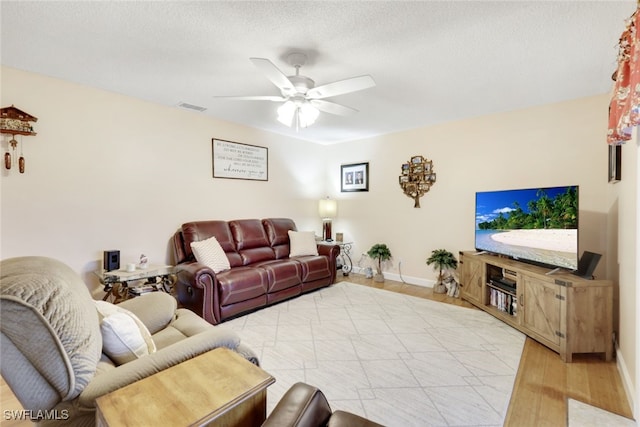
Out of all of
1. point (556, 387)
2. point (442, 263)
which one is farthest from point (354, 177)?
point (556, 387)

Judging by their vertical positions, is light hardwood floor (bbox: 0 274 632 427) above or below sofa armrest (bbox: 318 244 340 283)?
below

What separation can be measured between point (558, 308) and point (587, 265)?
0.51 metres

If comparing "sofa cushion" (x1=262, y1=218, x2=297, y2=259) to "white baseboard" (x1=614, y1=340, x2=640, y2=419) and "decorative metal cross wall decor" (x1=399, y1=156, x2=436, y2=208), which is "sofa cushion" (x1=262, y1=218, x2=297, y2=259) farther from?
"white baseboard" (x1=614, y1=340, x2=640, y2=419)

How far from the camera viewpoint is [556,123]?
10.8 ft

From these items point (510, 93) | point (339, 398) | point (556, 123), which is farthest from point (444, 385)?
point (556, 123)

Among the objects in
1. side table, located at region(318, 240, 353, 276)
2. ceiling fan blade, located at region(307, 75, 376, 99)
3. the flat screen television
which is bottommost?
side table, located at region(318, 240, 353, 276)

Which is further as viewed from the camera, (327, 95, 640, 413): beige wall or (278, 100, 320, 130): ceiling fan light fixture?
(278, 100, 320, 130): ceiling fan light fixture

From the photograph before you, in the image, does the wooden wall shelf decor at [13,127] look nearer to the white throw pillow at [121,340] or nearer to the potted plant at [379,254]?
the white throw pillow at [121,340]

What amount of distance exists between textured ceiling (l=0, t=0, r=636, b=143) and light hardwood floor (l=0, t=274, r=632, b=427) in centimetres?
245

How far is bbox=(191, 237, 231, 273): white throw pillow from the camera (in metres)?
3.33

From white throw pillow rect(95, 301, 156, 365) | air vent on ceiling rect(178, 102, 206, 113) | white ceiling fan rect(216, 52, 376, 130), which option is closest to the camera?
white throw pillow rect(95, 301, 156, 365)

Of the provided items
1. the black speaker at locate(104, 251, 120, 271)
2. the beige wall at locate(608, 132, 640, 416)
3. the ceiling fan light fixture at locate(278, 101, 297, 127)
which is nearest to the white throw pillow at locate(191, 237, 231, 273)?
the black speaker at locate(104, 251, 120, 271)

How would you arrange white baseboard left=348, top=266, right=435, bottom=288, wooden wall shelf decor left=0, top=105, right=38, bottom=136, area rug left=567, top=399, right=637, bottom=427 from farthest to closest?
white baseboard left=348, top=266, right=435, bottom=288 → wooden wall shelf decor left=0, top=105, right=38, bottom=136 → area rug left=567, top=399, right=637, bottom=427

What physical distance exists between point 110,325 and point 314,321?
2.13m
